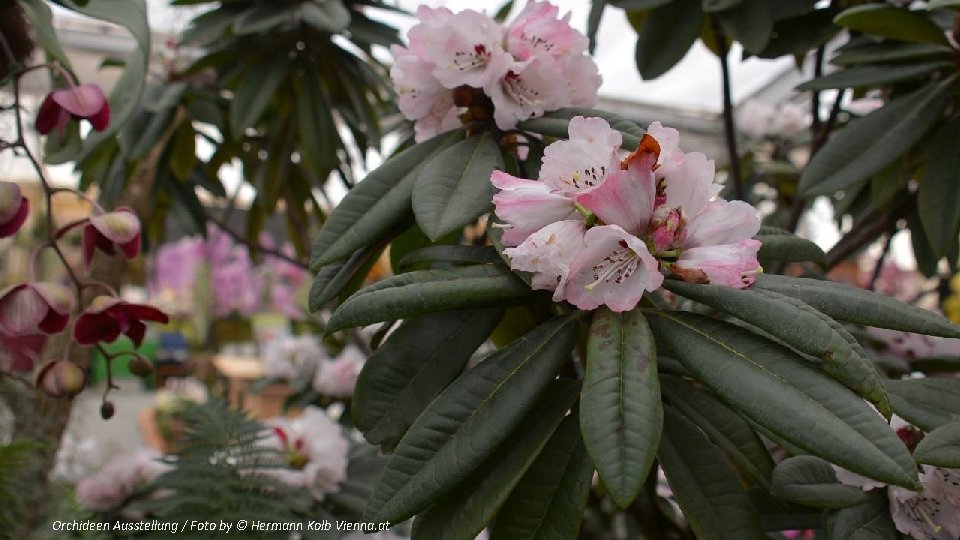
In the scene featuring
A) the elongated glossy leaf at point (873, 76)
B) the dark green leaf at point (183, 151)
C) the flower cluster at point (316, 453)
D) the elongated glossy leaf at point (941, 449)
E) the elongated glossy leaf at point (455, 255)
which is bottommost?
the flower cluster at point (316, 453)

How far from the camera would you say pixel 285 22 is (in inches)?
53.2

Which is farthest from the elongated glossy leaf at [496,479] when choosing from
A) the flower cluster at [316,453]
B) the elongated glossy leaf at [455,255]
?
the flower cluster at [316,453]

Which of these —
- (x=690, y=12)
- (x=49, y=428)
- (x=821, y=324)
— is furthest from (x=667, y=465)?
(x=49, y=428)

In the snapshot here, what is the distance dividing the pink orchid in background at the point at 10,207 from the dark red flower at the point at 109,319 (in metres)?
0.09

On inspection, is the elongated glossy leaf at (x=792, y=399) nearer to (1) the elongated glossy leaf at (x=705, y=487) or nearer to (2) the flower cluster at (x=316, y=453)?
(1) the elongated glossy leaf at (x=705, y=487)

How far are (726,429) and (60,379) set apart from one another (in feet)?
1.97

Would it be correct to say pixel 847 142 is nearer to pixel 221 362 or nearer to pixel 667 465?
pixel 667 465

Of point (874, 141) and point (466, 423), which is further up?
point (874, 141)

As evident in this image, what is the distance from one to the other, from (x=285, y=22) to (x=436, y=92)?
29.8 inches

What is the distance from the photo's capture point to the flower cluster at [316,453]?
3.27ft

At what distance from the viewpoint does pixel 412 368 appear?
2.05 ft

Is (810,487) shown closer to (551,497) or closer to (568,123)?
(551,497)

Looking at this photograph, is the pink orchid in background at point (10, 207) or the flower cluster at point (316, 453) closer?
the pink orchid in background at point (10, 207)

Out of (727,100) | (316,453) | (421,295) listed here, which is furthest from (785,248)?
(316,453)
